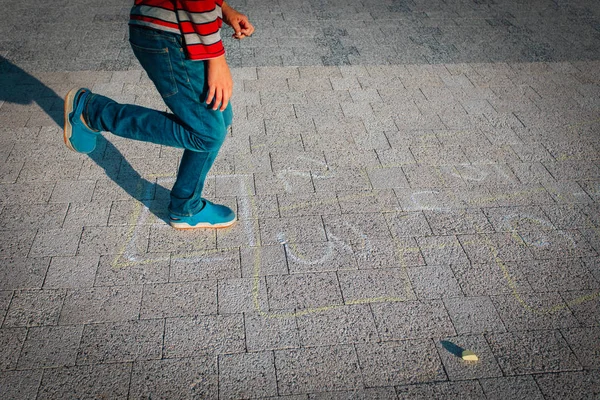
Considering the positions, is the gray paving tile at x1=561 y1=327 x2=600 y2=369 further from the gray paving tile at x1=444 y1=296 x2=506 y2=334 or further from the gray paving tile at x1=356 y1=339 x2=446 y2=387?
the gray paving tile at x1=356 y1=339 x2=446 y2=387

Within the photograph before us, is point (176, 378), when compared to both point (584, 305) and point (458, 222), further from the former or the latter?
point (584, 305)

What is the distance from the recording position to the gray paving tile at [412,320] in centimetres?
286

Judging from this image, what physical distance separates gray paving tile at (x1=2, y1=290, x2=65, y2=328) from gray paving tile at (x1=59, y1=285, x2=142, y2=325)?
5 centimetres

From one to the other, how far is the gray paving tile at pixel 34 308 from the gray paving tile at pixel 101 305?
0.05 metres

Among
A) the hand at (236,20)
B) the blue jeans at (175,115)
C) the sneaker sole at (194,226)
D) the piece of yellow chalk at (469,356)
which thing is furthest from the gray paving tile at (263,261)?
the hand at (236,20)

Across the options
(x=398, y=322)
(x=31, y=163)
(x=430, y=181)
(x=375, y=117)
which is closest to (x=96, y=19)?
(x=31, y=163)

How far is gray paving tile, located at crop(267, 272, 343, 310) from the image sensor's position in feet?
9.89

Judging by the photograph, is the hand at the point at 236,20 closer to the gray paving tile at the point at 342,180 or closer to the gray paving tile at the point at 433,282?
the gray paving tile at the point at 342,180

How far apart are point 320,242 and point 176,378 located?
1.36 metres

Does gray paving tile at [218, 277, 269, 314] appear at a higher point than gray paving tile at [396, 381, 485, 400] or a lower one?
lower

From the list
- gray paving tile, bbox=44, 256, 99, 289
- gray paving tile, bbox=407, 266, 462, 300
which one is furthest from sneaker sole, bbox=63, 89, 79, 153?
gray paving tile, bbox=407, 266, 462, 300

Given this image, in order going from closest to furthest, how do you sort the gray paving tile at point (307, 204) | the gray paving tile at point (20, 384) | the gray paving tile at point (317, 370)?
the gray paving tile at point (20, 384), the gray paving tile at point (317, 370), the gray paving tile at point (307, 204)

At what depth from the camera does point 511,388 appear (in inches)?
102

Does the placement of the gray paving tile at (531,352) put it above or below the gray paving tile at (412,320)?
above
